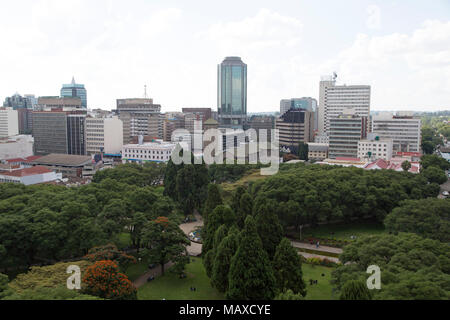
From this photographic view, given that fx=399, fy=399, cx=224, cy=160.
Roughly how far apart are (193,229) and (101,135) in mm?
57003

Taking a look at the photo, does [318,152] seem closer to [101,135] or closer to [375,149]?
[375,149]

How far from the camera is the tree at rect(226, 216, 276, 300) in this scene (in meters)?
20.0

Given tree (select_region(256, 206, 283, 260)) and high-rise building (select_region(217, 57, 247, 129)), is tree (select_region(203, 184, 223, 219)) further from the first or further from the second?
high-rise building (select_region(217, 57, 247, 129))

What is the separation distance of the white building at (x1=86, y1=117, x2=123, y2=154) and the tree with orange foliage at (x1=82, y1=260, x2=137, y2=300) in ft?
239

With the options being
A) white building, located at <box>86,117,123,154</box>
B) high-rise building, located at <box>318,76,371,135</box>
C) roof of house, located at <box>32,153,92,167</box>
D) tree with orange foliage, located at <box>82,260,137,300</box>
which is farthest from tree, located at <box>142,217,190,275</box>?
high-rise building, located at <box>318,76,371,135</box>

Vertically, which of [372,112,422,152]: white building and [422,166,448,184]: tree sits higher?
[372,112,422,152]: white building

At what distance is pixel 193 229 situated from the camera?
38.9 metres

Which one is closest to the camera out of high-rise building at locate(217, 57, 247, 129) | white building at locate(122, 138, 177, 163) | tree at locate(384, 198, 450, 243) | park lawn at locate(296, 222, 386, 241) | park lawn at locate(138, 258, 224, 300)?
park lawn at locate(138, 258, 224, 300)

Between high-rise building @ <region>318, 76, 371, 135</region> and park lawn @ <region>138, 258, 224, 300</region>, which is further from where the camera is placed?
high-rise building @ <region>318, 76, 371, 135</region>

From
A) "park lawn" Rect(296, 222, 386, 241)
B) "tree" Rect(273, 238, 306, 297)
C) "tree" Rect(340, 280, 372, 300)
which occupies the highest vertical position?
"tree" Rect(340, 280, 372, 300)

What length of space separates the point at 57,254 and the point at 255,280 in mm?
14552

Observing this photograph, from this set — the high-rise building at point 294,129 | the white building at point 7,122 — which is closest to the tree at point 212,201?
the high-rise building at point 294,129
